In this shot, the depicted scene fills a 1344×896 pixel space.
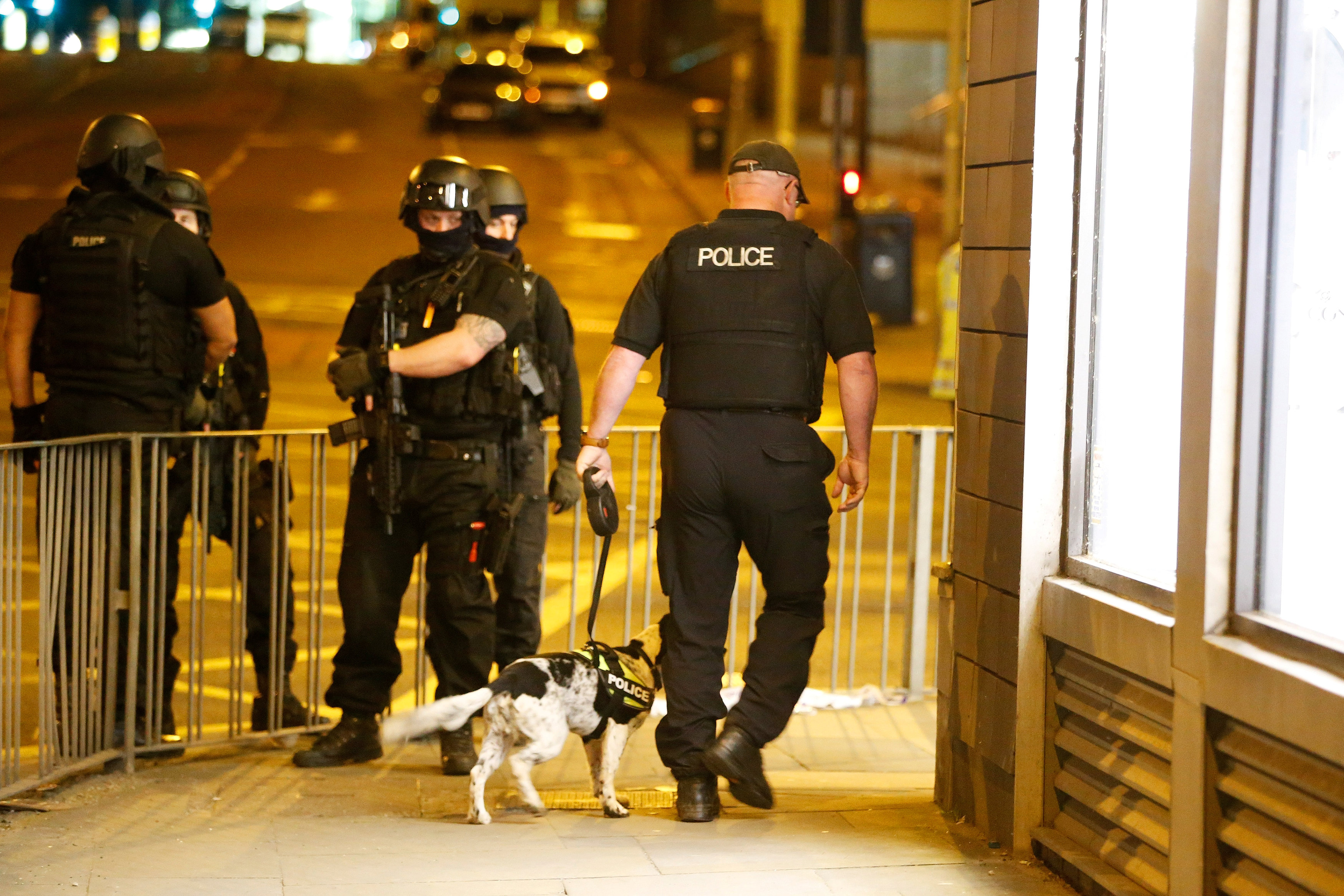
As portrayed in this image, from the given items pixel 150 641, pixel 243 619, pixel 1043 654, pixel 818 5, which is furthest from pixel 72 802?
pixel 818 5

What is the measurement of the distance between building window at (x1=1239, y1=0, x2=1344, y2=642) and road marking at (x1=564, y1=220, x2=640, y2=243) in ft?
73.1

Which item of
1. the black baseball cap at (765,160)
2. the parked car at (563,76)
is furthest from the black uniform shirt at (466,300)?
the parked car at (563,76)

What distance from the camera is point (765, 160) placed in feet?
16.2

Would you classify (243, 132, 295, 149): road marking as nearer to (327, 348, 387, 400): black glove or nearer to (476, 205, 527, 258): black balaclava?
(476, 205, 527, 258): black balaclava

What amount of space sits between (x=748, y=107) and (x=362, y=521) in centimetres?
3129

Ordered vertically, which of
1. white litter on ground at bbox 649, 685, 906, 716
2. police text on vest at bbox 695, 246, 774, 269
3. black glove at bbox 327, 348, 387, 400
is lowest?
white litter on ground at bbox 649, 685, 906, 716

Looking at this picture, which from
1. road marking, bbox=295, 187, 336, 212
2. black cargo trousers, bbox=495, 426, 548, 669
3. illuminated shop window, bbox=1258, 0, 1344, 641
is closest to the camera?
illuminated shop window, bbox=1258, 0, 1344, 641

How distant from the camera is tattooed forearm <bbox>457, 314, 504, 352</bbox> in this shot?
5.50 meters

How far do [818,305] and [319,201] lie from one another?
2427 cm

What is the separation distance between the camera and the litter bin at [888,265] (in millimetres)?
19953

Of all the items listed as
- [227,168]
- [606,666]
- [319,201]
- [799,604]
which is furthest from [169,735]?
[227,168]

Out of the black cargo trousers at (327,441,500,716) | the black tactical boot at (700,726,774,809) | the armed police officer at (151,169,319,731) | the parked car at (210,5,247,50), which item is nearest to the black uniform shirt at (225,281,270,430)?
the armed police officer at (151,169,319,731)

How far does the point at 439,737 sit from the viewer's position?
5973 mm

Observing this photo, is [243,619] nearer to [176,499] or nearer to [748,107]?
[176,499]
